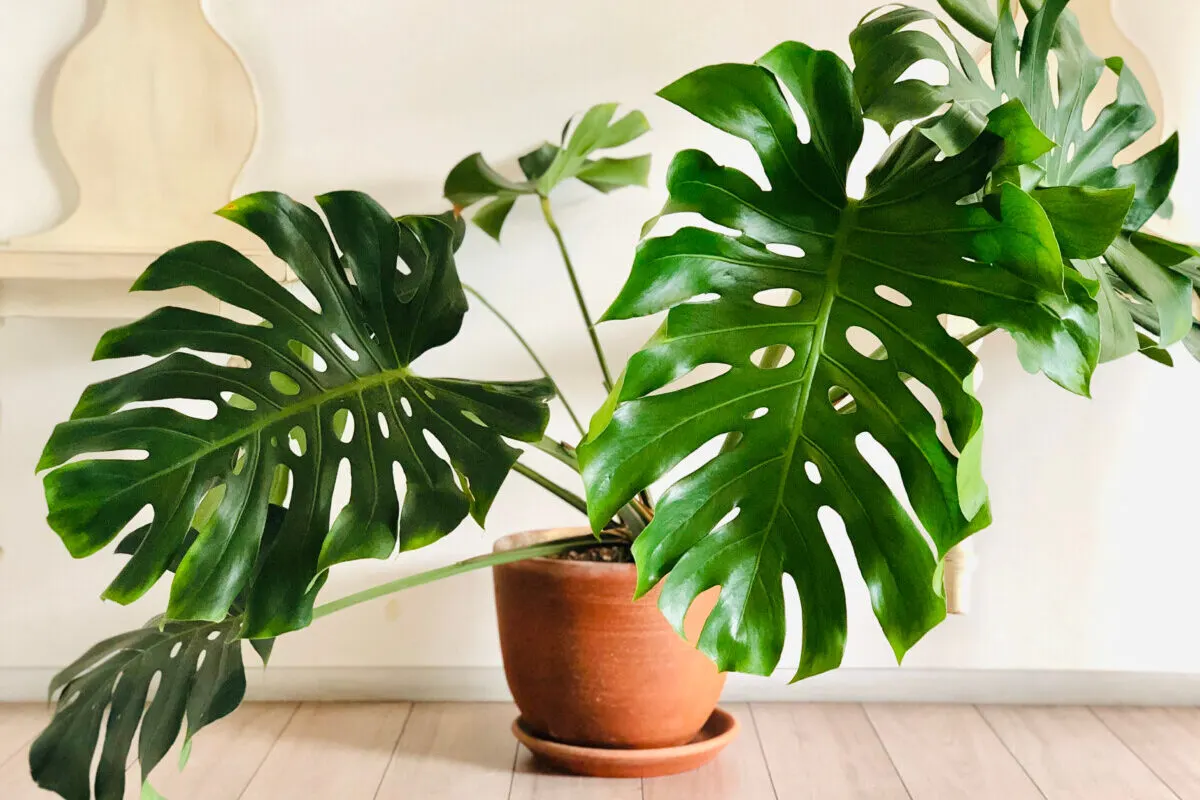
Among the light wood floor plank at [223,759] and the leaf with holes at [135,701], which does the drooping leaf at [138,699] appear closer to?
the leaf with holes at [135,701]

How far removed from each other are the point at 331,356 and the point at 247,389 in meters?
0.09

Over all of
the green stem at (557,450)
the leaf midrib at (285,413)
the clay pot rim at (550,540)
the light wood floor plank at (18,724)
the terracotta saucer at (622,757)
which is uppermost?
the leaf midrib at (285,413)

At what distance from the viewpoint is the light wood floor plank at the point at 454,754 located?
4.35 feet

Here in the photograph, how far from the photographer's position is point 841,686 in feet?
5.52

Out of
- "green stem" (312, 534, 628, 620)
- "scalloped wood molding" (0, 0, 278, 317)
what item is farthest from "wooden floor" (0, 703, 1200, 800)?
"scalloped wood molding" (0, 0, 278, 317)

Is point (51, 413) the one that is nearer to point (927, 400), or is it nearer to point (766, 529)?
point (766, 529)

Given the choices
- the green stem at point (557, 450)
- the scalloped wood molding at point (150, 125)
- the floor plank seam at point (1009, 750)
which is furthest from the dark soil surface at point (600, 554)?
the scalloped wood molding at point (150, 125)

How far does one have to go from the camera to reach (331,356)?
1075 mm

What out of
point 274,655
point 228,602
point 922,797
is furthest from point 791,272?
point 274,655

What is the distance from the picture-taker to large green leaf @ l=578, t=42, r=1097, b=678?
2.78 feet

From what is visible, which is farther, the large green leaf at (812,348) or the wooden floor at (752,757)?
the wooden floor at (752,757)

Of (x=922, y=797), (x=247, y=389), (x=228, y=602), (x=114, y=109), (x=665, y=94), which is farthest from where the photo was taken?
(x=114, y=109)

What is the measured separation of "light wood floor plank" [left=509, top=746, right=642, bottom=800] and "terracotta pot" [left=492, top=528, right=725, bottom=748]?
46 mm

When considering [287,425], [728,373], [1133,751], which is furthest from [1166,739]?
[287,425]
